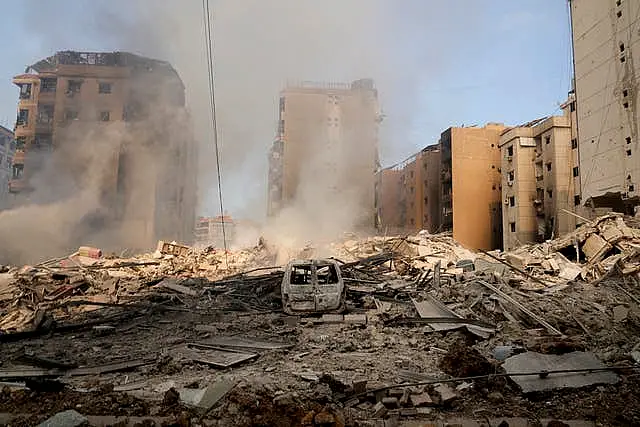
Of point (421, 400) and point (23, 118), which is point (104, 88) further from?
point (421, 400)

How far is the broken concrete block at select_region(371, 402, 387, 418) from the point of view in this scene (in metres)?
4.22

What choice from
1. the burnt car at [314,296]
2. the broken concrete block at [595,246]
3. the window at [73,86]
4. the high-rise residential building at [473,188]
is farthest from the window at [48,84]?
the broken concrete block at [595,246]

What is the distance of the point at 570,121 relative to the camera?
29562 mm

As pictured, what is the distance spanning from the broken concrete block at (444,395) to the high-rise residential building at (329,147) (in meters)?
29.6

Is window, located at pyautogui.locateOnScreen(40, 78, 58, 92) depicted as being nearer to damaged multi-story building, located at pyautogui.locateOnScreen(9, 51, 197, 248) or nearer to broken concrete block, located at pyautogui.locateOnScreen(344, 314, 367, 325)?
damaged multi-story building, located at pyautogui.locateOnScreen(9, 51, 197, 248)

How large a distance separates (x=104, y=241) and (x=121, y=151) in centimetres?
683

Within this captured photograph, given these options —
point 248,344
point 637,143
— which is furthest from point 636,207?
point 248,344

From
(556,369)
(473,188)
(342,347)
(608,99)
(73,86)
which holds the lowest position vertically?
(342,347)

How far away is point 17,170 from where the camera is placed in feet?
110

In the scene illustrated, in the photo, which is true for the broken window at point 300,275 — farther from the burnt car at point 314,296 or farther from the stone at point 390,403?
the stone at point 390,403

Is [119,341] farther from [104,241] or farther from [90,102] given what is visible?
[90,102]

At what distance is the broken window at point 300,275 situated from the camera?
10383 mm

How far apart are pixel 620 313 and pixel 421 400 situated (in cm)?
544

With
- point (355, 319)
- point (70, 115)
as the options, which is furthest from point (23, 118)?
point (355, 319)
